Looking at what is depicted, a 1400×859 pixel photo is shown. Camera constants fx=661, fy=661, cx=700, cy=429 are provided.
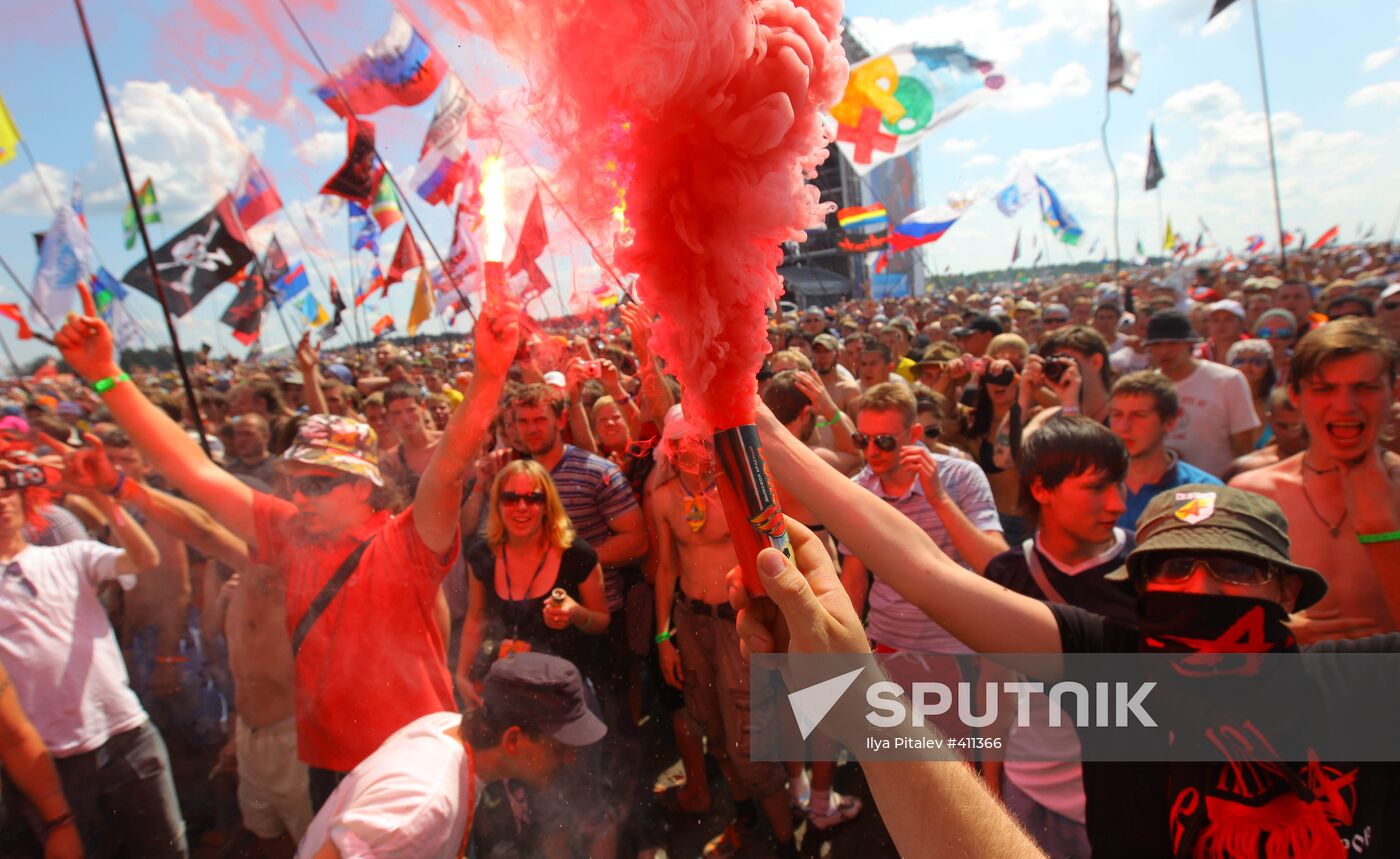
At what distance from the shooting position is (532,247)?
1.60m

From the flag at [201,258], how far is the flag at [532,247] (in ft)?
13.0

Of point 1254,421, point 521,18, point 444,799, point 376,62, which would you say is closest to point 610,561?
point 444,799

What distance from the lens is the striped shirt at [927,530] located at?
299 centimetres

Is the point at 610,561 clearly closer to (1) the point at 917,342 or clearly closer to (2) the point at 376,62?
(2) the point at 376,62

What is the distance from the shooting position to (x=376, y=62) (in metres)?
1.53

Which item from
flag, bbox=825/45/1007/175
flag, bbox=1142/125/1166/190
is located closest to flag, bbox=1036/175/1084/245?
flag, bbox=1142/125/1166/190

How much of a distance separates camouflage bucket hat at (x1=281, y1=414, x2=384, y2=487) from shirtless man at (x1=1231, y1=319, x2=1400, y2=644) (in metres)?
3.46

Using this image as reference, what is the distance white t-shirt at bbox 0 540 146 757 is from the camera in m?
2.68

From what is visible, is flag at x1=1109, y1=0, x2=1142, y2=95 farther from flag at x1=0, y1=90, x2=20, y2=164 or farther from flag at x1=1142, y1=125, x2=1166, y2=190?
flag at x1=0, y1=90, x2=20, y2=164

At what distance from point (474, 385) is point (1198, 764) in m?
2.19

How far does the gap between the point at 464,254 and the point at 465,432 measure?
58 cm

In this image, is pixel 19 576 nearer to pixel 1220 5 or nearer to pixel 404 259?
pixel 404 259

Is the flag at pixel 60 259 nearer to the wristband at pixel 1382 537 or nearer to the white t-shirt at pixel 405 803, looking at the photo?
the white t-shirt at pixel 405 803

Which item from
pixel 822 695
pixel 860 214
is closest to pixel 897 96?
pixel 860 214
